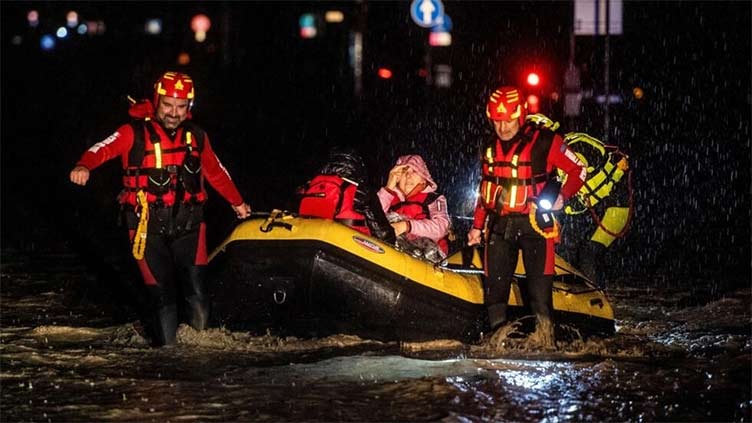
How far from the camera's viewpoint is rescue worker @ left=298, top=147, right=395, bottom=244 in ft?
30.7

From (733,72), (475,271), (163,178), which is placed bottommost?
(475,271)

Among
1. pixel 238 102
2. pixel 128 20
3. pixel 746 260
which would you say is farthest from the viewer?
pixel 128 20

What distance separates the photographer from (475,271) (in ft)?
31.0

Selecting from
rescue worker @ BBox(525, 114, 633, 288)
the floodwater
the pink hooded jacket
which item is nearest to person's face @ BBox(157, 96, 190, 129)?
the floodwater

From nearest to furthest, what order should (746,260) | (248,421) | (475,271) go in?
1. (248,421)
2. (475,271)
3. (746,260)

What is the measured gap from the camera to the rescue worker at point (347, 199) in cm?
934

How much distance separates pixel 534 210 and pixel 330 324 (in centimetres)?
170

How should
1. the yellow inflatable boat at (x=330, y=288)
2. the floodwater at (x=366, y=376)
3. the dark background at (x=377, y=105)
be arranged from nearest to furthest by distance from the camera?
the floodwater at (x=366, y=376) < the yellow inflatable boat at (x=330, y=288) < the dark background at (x=377, y=105)

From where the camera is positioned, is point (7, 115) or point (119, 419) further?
point (7, 115)

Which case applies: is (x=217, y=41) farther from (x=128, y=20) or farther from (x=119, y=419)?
(x=119, y=419)

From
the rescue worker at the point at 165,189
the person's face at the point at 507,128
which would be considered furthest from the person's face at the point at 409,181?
the rescue worker at the point at 165,189

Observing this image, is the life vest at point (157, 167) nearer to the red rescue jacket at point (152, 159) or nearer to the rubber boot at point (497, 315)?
the red rescue jacket at point (152, 159)

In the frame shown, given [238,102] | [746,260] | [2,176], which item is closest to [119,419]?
[746,260]

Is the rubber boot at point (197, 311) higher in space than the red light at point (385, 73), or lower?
lower
